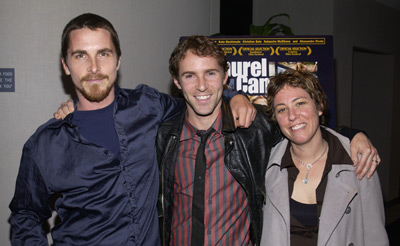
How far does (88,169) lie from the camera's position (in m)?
1.76

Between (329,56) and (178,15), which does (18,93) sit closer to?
(178,15)

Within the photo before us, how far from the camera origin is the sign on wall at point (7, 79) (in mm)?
2463

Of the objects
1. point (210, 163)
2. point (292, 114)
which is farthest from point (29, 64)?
point (292, 114)

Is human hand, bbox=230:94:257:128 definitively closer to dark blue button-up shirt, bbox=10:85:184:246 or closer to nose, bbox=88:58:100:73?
dark blue button-up shirt, bbox=10:85:184:246

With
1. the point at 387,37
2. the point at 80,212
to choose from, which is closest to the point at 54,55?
the point at 80,212

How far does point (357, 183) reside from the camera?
178 centimetres

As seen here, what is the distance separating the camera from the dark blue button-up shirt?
1.76 meters

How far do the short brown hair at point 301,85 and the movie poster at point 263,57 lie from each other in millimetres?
653

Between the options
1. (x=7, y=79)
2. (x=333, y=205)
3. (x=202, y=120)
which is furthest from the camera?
(x=7, y=79)

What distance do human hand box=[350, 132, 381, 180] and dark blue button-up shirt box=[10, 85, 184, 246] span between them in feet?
4.08

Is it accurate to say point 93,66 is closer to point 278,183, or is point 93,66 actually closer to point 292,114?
point 292,114

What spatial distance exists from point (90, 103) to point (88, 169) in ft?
1.31

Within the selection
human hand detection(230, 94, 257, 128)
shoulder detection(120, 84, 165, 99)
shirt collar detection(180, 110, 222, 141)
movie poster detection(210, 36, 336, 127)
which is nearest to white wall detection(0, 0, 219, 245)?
shoulder detection(120, 84, 165, 99)

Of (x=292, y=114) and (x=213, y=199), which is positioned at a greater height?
(x=292, y=114)
